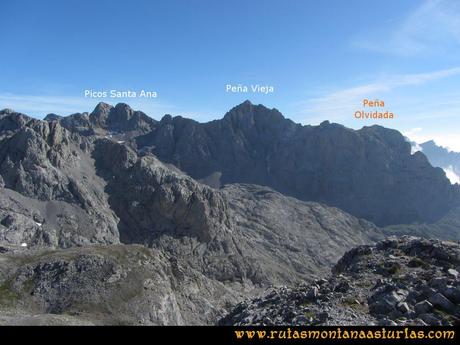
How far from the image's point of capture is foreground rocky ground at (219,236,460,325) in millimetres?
31406

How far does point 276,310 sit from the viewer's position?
37469mm

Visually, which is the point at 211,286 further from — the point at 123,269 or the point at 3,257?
the point at 3,257

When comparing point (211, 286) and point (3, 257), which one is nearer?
point (3, 257)

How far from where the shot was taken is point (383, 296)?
34.8m

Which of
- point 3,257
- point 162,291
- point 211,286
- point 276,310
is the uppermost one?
point 276,310

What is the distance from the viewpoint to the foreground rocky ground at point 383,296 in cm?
3141
